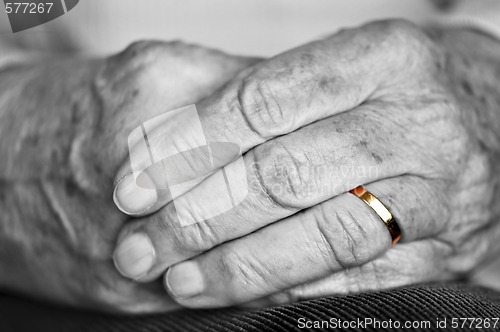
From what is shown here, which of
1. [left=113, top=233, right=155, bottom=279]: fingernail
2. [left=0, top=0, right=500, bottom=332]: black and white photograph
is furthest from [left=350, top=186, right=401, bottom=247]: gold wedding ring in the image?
[left=113, top=233, right=155, bottom=279]: fingernail

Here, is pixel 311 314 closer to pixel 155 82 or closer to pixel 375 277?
pixel 375 277

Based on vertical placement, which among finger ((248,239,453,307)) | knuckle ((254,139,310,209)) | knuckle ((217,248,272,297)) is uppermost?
knuckle ((254,139,310,209))

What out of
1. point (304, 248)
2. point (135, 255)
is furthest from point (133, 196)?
point (304, 248)

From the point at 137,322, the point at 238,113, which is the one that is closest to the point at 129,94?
the point at 238,113

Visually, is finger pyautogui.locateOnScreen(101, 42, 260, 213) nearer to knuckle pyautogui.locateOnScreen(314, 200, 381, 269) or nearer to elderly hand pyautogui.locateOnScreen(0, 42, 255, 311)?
elderly hand pyautogui.locateOnScreen(0, 42, 255, 311)

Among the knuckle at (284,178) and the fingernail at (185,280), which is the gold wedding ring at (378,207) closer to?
the knuckle at (284,178)

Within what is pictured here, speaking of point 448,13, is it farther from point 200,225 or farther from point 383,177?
point 200,225

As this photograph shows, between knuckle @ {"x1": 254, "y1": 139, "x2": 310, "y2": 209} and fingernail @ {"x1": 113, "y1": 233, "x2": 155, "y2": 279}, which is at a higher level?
knuckle @ {"x1": 254, "y1": 139, "x2": 310, "y2": 209}
